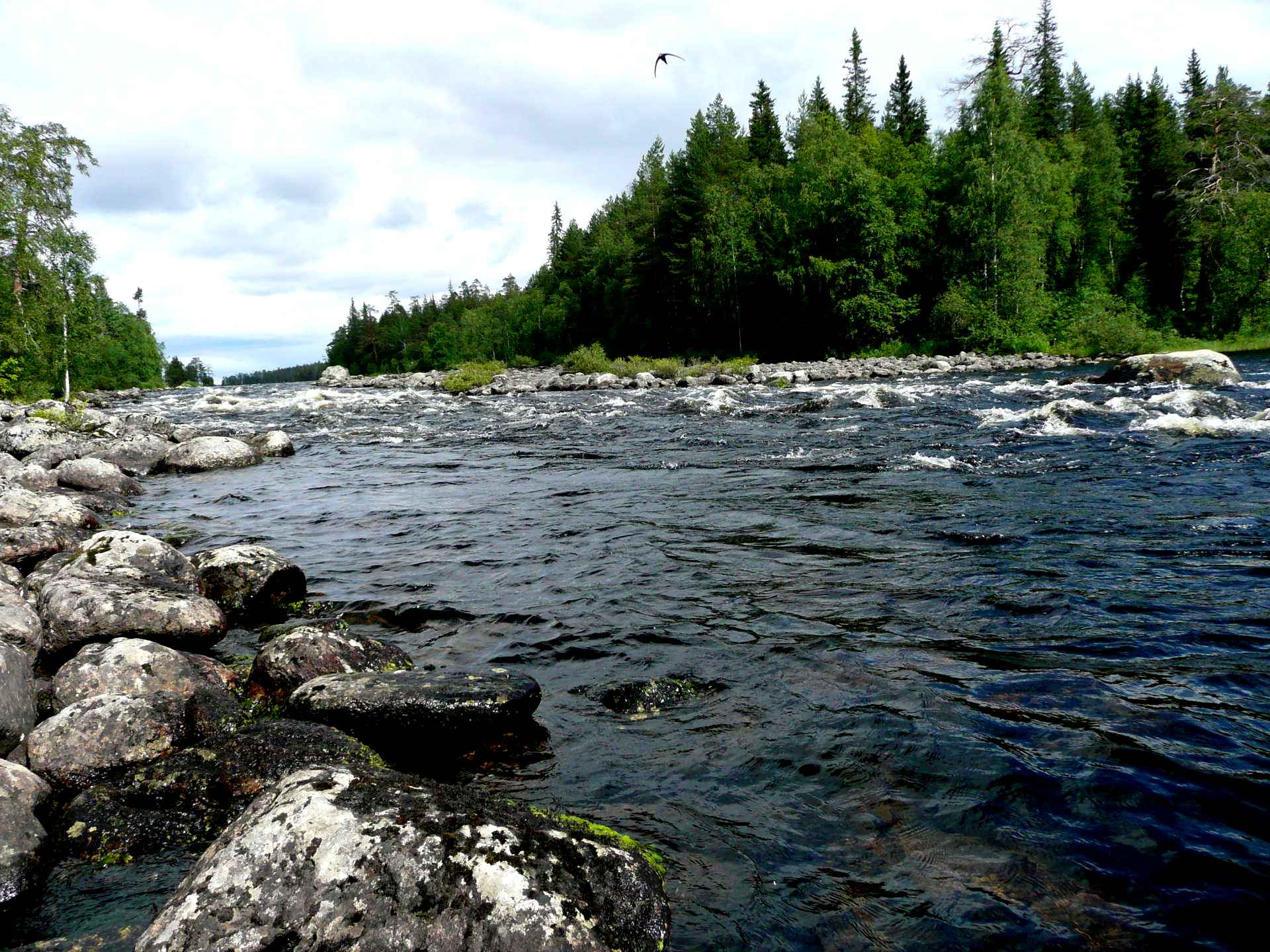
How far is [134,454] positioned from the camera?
48.4 feet

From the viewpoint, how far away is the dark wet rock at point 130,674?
408 cm

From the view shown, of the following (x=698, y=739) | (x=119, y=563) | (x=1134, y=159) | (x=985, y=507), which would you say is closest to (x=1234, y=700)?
(x=698, y=739)

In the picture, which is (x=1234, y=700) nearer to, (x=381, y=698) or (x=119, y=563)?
(x=381, y=698)

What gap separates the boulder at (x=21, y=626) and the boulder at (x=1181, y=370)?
22.7m

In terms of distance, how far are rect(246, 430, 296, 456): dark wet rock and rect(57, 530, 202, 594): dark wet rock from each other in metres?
10.7

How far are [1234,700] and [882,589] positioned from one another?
2.27 m

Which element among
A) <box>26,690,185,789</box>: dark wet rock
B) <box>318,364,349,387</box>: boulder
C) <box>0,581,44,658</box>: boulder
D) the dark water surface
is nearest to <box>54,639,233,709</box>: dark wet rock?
<box>26,690,185,789</box>: dark wet rock

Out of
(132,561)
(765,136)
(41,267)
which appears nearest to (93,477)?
(132,561)

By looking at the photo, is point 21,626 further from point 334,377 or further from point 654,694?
point 334,377

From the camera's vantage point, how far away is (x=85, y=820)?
10.5 ft

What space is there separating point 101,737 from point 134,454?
13667 millimetres

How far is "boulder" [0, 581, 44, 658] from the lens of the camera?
4.63 metres

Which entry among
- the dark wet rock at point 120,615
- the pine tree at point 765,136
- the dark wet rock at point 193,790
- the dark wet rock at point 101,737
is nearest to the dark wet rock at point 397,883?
the dark wet rock at point 193,790

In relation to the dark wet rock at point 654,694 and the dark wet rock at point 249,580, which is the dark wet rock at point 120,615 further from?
the dark wet rock at point 654,694
